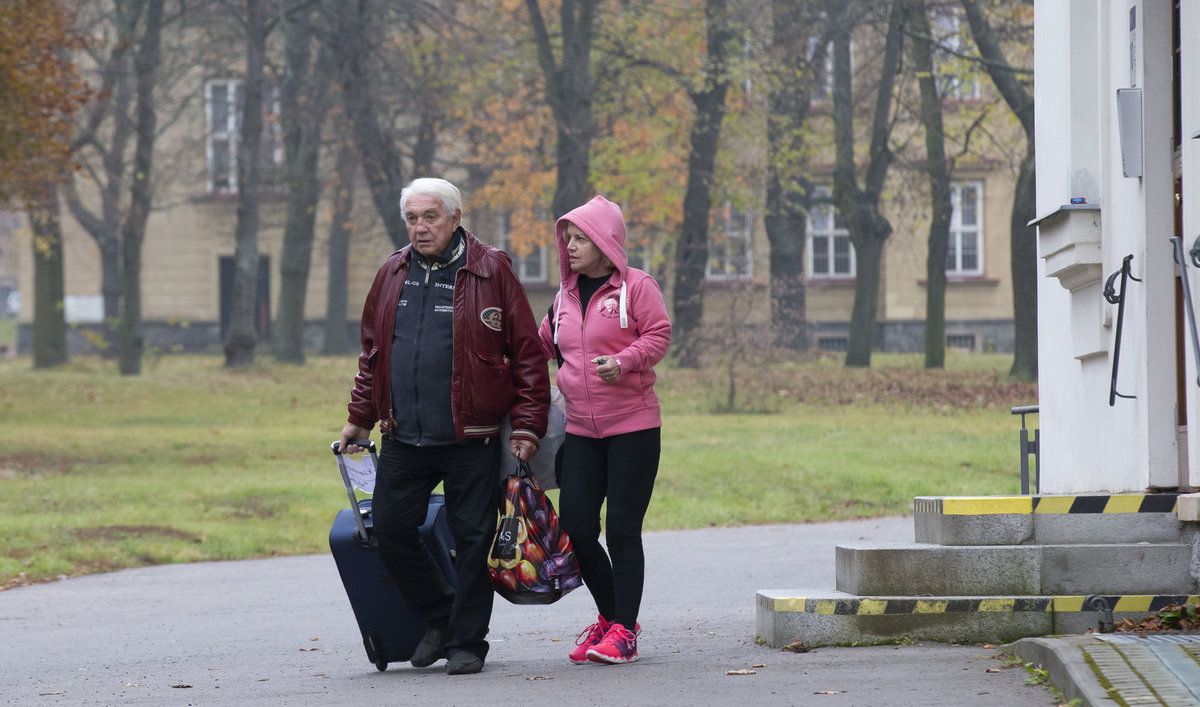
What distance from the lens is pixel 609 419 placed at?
772 cm

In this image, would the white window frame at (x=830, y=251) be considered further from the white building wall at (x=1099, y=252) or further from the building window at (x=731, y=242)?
the white building wall at (x=1099, y=252)

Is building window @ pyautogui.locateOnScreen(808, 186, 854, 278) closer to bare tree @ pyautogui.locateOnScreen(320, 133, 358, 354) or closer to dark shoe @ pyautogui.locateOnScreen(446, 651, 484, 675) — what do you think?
bare tree @ pyautogui.locateOnScreen(320, 133, 358, 354)

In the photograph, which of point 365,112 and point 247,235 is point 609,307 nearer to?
point 365,112

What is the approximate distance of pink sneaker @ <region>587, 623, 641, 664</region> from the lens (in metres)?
7.74

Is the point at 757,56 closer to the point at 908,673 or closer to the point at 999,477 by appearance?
the point at 999,477

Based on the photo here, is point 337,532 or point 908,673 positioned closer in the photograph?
point 908,673

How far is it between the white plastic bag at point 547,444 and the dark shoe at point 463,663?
0.74 meters

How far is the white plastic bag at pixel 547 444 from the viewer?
25.8ft

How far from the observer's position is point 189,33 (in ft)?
148

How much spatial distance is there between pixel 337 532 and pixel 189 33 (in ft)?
127

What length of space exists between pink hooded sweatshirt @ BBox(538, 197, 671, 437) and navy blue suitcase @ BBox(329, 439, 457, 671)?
2.50 ft

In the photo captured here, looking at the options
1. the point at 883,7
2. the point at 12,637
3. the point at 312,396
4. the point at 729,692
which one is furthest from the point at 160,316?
the point at 729,692

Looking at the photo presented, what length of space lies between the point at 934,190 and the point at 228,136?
18860 millimetres

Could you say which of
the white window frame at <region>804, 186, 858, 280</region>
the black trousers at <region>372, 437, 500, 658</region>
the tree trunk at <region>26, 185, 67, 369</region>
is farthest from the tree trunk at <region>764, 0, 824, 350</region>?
the black trousers at <region>372, 437, 500, 658</region>
